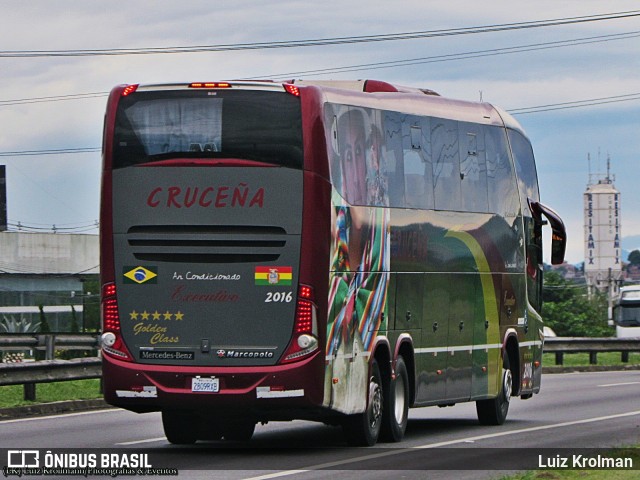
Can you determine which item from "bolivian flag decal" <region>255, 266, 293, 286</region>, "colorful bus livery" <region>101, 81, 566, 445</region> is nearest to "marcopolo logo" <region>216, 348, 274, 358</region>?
"colorful bus livery" <region>101, 81, 566, 445</region>

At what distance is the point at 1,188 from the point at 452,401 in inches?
2604

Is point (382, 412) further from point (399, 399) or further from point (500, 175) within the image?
point (500, 175)

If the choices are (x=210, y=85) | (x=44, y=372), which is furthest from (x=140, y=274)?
(x=44, y=372)

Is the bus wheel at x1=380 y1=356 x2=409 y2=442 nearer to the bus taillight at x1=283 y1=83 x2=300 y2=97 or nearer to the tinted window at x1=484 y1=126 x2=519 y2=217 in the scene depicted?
the tinted window at x1=484 y1=126 x2=519 y2=217

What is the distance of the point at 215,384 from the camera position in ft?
52.3

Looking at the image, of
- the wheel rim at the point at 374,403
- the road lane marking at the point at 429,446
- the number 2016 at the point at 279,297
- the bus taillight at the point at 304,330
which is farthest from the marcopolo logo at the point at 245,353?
the wheel rim at the point at 374,403

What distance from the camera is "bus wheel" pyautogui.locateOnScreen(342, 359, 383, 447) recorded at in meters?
17.3

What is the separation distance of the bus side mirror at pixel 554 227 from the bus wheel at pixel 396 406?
5640 millimetres

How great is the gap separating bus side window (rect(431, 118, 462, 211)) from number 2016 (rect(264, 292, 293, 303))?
13.6 ft

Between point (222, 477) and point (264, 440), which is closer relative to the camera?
point (222, 477)

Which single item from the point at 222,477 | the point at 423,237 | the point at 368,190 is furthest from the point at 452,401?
the point at 222,477

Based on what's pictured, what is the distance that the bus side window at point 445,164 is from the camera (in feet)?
64.7

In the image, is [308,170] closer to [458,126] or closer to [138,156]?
[138,156]

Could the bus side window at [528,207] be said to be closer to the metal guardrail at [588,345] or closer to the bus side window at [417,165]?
the bus side window at [417,165]
